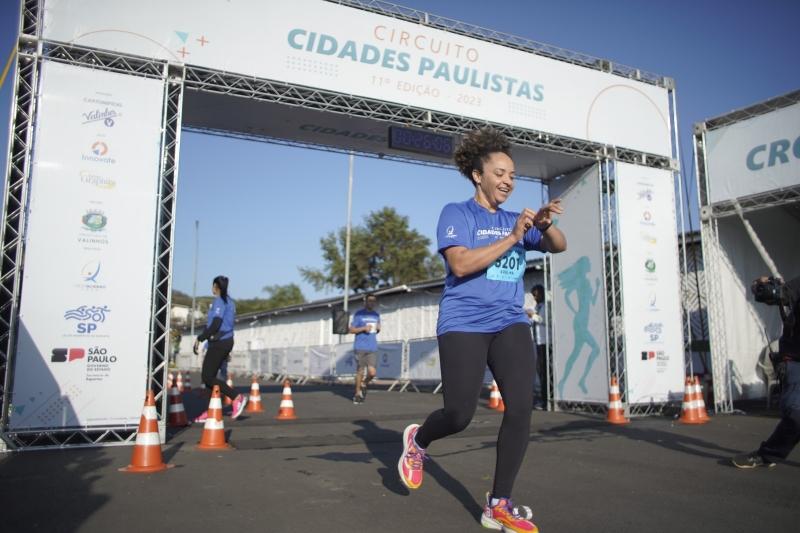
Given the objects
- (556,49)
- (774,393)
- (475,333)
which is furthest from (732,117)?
(475,333)

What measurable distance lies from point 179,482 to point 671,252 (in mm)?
9111

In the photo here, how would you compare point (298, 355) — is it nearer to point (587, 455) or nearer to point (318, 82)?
point (318, 82)

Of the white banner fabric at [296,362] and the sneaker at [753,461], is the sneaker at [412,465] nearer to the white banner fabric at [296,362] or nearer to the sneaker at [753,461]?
the sneaker at [753,461]

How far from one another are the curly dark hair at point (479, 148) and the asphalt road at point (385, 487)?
206 cm

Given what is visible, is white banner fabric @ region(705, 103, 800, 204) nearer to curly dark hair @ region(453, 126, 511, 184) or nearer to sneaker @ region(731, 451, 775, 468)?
sneaker @ region(731, 451, 775, 468)

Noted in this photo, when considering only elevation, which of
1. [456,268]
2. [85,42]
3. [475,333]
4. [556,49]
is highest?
[556,49]

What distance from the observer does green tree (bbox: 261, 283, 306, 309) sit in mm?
68369

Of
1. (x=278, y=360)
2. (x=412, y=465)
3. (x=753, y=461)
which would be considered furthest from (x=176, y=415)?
(x=278, y=360)

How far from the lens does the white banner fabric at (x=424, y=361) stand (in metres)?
17.0

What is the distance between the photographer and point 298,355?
2619 centimetres

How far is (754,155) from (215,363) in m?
9.54

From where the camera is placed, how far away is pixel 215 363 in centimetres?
903

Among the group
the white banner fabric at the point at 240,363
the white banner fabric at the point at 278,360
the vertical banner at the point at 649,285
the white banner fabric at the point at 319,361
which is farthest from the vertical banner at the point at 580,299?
the white banner fabric at the point at 240,363

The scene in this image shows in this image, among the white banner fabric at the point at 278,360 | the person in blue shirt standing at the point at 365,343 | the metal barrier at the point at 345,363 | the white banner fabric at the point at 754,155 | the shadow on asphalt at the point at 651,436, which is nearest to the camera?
the shadow on asphalt at the point at 651,436
